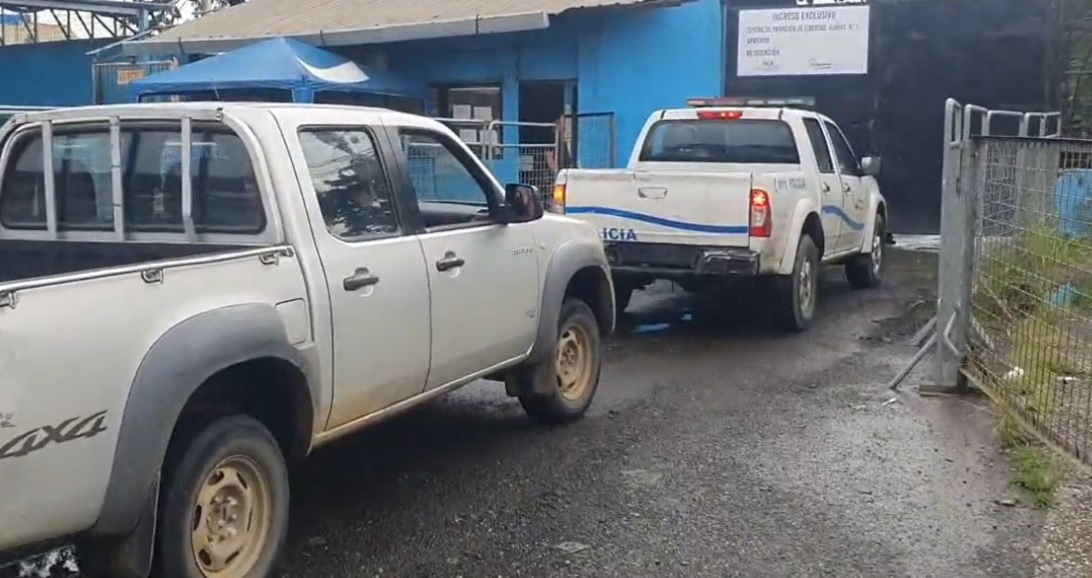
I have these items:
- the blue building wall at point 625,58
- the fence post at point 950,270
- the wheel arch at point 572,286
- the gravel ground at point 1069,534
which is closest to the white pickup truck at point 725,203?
the fence post at point 950,270

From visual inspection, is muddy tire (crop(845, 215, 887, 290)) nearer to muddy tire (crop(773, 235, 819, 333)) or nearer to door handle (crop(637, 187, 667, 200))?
muddy tire (crop(773, 235, 819, 333))

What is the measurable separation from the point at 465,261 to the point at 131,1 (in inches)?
1006

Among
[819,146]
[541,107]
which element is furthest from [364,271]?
[541,107]

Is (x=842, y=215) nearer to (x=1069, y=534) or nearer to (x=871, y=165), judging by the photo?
(x=871, y=165)

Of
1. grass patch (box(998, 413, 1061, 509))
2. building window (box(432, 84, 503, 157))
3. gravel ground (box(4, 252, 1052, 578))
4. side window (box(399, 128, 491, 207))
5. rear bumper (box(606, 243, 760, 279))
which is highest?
building window (box(432, 84, 503, 157))

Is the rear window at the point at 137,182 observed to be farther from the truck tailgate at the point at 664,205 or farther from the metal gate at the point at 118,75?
the metal gate at the point at 118,75

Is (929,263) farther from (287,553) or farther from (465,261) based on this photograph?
(287,553)

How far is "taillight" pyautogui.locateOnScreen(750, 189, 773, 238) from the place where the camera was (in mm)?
9422

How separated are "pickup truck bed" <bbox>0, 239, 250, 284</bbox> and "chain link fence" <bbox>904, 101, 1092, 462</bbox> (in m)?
4.27

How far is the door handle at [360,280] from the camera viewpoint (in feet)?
16.0

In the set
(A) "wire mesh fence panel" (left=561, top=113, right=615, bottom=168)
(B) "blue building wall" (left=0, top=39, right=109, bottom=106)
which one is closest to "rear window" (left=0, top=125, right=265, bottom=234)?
(A) "wire mesh fence panel" (left=561, top=113, right=615, bottom=168)

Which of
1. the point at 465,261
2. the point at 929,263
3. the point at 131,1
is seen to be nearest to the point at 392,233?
the point at 465,261

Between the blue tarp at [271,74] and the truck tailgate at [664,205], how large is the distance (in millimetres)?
7451

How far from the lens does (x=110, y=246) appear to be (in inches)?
202
